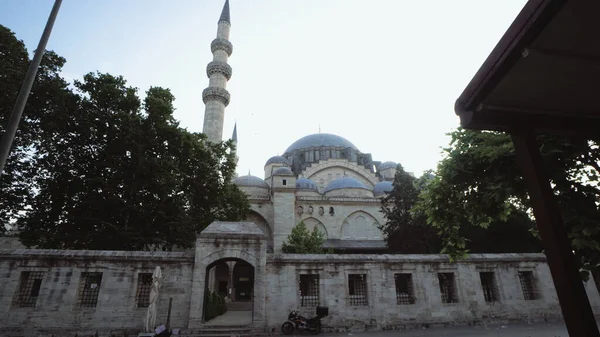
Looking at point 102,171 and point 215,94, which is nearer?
point 102,171

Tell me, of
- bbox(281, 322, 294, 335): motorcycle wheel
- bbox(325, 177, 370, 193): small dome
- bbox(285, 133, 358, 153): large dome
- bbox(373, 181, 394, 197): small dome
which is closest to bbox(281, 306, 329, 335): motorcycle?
bbox(281, 322, 294, 335): motorcycle wheel

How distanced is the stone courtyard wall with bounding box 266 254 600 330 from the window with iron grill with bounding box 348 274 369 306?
0.21 metres

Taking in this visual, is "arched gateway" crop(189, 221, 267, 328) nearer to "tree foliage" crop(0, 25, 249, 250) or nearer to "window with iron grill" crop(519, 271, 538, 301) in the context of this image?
"tree foliage" crop(0, 25, 249, 250)

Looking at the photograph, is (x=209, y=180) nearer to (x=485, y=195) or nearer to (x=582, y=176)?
(x=485, y=195)

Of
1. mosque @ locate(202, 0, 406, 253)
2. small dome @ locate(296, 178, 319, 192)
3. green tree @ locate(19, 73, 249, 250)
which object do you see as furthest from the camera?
small dome @ locate(296, 178, 319, 192)

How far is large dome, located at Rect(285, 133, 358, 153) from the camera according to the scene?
47.6m

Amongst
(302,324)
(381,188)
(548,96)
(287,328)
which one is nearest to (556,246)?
(548,96)

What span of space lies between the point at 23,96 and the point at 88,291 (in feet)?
25.9

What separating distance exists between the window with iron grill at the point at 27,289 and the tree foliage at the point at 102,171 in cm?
312

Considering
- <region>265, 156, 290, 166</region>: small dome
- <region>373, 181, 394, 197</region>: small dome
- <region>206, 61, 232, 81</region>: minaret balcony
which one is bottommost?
<region>373, 181, 394, 197</region>: small dome

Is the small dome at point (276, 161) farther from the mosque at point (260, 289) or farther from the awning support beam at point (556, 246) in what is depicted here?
the awning support beam at point (556, 246)

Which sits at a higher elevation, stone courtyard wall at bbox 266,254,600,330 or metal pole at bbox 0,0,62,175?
metal pole at bbox 0,0,62,175

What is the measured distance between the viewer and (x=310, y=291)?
1115cm

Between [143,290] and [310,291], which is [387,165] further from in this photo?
[143,290]
